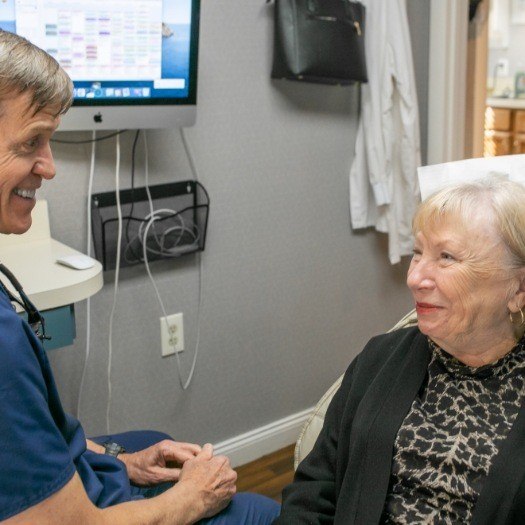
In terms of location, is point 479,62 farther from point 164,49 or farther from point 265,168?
point 164,49

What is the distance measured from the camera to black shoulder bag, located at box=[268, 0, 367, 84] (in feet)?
7.88

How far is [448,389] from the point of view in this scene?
4.61ft

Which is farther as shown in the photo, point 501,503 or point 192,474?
point 192,474

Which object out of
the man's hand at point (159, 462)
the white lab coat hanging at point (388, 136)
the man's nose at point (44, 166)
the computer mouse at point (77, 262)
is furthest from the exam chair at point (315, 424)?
the white lab coat hanging at point (388, 136)

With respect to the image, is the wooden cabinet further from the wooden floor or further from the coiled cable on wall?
the coiled cable on wall

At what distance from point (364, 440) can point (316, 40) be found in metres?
1.43

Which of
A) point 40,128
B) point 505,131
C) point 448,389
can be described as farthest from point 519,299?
point 505,131

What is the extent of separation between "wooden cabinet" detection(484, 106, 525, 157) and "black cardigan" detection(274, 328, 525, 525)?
A: 469cm

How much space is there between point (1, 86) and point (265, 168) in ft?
5.11

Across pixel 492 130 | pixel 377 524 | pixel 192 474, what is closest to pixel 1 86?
pixel 192 474

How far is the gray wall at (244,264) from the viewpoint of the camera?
2340mm

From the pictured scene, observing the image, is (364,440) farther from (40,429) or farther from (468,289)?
(40,429)

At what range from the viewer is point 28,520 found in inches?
40.8

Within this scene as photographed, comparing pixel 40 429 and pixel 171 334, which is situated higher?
pixel 40 429
